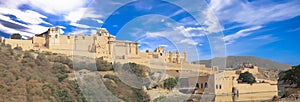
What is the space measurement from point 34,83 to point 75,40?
7.30 meters

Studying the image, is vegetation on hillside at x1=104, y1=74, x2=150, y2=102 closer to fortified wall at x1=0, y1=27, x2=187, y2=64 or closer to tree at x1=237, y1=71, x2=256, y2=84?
fortified wall at x1=0, y1=27, x2=187, y2=64

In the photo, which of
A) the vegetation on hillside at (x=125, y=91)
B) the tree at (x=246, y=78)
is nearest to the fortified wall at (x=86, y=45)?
the vegetation on hillside at (x=125, y=91)

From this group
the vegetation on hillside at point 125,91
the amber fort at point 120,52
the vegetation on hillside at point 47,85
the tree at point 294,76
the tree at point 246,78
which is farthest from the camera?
the tree at point 246,78

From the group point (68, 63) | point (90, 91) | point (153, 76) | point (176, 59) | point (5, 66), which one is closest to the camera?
point (90, 91)

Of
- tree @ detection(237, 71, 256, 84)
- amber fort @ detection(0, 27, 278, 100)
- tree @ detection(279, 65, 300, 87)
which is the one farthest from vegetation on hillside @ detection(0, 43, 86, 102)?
tree @ detection(237, 71, 256, 84)

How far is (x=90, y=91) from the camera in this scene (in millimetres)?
8906

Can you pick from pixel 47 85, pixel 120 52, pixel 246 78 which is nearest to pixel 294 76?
pixel 246 78

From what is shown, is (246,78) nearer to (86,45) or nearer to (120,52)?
(120,52)

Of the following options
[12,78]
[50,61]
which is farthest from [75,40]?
[12,78]

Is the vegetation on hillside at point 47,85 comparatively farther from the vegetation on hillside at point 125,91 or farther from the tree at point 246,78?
the tree at point 246,78

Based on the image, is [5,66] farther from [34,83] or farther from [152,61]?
[152,61]

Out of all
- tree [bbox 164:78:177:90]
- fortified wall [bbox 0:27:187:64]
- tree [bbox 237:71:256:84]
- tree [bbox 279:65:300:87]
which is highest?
fortified wall [bbox 0:27:187:64]

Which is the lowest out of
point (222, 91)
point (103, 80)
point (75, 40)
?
point (222, 91)

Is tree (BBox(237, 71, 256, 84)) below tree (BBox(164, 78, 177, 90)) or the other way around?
below
